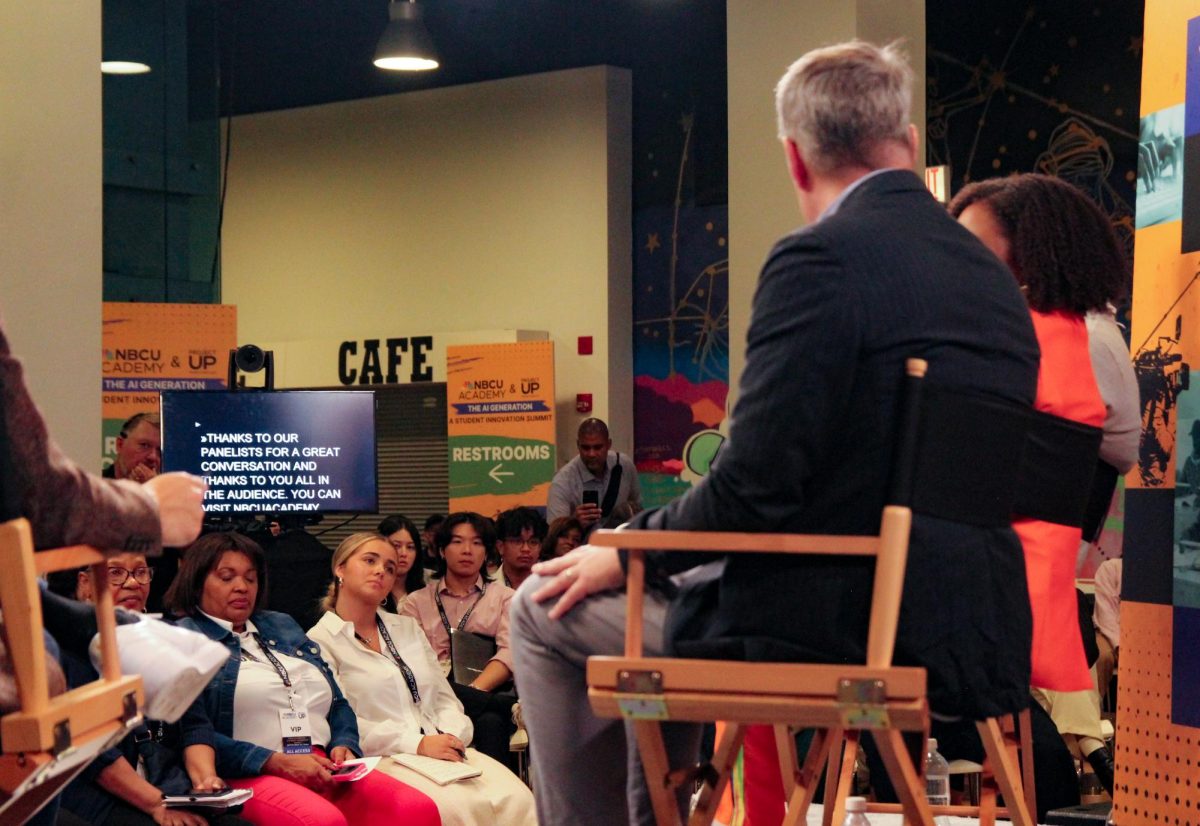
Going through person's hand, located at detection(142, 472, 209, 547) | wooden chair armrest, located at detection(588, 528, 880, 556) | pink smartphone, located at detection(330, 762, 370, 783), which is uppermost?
person's hand, located at detection(142, 472, 209, 547)

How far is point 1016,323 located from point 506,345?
29.5 feet

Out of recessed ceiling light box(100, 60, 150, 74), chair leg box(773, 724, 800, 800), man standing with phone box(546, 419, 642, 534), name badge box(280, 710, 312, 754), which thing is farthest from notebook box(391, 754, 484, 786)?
recessed ceiling light box(100, 60, 150, 74)

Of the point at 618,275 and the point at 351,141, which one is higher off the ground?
the point at 351,141

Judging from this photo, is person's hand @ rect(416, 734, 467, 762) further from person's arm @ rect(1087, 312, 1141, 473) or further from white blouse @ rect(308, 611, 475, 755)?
person's arm @ rect(1087, 312, 1141, 473)

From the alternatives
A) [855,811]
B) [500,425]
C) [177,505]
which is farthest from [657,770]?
[500,425]

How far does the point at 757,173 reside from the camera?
6066 millimetres

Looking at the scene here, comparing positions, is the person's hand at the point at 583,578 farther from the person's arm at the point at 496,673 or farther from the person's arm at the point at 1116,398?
the person's arm at the point at 496,673

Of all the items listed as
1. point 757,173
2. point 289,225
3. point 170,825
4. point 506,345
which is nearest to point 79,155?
point 170,825

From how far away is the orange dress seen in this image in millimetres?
2480

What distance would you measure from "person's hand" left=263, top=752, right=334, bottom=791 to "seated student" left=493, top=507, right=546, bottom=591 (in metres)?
2.73

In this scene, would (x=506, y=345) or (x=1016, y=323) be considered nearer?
(x=1016, y=323)

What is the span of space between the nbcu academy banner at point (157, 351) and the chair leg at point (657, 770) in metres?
6.42

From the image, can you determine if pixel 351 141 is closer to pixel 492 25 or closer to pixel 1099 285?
pixel 492 25

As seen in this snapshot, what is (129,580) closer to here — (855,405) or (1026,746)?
(1026,746)
